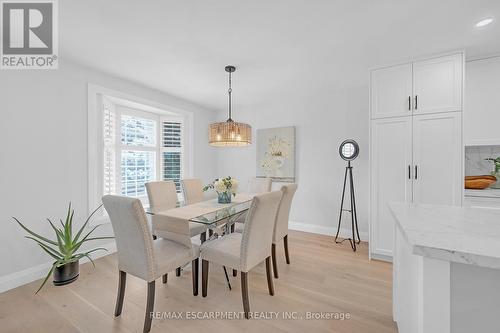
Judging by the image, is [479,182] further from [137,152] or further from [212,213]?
[137,152]

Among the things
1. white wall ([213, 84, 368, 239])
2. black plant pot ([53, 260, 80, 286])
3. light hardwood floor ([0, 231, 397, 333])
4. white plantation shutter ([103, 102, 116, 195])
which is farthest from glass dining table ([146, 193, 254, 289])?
white wall ([213, 84, 368, 239])

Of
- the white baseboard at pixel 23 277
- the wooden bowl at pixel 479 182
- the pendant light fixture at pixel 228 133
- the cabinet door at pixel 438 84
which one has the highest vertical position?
the cabinet door at pixel 438 84

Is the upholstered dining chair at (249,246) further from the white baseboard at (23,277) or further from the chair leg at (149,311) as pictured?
the white baseboard at (23,277)

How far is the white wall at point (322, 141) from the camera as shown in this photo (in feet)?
11.2

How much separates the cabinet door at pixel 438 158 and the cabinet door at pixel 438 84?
0.10 metres

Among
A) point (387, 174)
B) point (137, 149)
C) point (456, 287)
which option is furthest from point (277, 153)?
point (456, 287)

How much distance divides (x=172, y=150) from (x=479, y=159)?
176 inches

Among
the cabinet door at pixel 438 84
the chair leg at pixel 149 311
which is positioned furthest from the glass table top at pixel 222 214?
the cabinet door at pixel 438 84

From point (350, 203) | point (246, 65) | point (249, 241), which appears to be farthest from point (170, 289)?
point (350, 203)

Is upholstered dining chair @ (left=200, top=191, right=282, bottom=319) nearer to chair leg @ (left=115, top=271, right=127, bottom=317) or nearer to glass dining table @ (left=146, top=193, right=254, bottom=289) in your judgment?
glass dining table @ (left=146, top=193, right=254, bottom=289)

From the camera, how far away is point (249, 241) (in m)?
1.77

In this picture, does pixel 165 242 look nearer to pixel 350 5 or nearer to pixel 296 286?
pixel 296 286

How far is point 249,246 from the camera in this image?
5.85 feet

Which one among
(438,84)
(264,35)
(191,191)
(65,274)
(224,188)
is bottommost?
(65,274)
